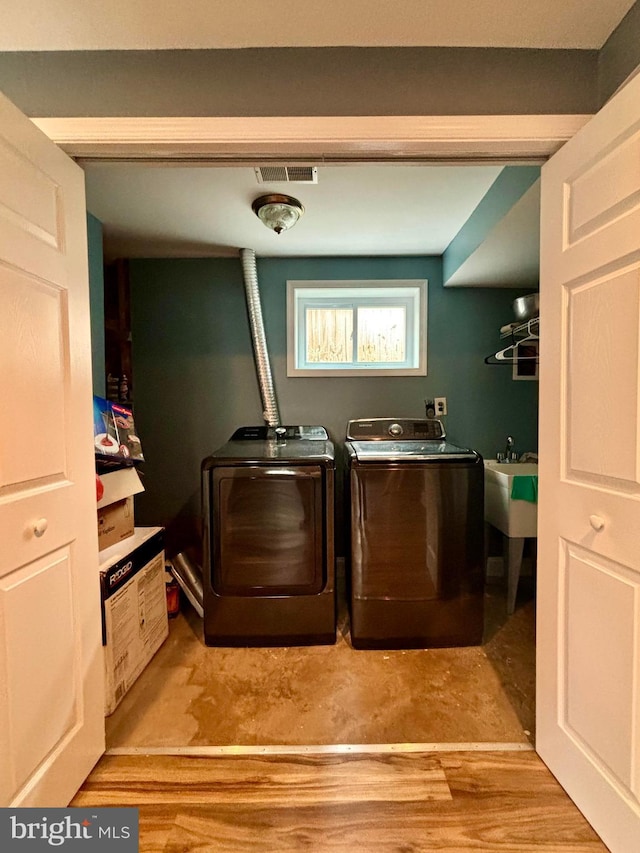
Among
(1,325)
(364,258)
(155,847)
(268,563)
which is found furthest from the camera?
(364,258)

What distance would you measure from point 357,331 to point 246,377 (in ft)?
2.93

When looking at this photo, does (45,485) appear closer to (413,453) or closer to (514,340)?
(413,453)

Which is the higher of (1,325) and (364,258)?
(364,258)

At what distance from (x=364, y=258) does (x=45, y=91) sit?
1.90m

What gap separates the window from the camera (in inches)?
105

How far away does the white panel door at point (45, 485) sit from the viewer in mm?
887

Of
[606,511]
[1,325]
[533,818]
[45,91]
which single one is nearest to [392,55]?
[45,91]

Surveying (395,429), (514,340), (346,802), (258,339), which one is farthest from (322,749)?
(514,340)

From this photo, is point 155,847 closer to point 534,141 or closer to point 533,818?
point 533,818

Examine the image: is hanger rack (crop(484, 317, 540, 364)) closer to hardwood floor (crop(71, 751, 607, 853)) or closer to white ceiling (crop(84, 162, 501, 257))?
white ceiling (crop(84, 162, 501, 257))

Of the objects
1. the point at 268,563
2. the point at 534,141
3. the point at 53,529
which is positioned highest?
the point at 534,141

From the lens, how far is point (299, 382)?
104 inches

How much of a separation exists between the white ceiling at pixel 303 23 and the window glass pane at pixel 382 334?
1701 millimetres

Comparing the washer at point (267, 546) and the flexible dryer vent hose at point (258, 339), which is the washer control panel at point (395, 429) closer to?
the flexible dryer vent hose at point (258, 339)
